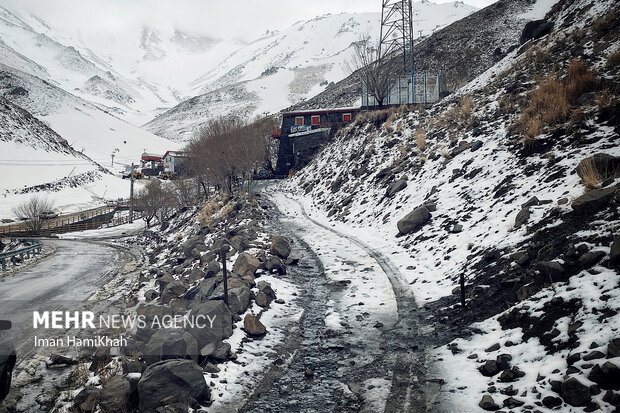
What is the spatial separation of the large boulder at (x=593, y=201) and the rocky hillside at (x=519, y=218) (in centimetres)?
3

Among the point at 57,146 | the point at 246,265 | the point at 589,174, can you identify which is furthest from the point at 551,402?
the point at 57,146

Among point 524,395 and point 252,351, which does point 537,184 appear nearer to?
point 524,395

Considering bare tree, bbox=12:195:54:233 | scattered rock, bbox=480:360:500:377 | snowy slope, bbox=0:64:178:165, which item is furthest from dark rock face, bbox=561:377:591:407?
snowy slope, bbox=0:64:178:165

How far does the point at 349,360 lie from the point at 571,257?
→ 4.78m

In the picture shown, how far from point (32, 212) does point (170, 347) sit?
52561 millimetres

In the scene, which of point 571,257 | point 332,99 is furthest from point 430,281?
point 332,99

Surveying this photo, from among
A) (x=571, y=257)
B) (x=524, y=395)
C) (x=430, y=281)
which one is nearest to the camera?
(x=524, y=395)

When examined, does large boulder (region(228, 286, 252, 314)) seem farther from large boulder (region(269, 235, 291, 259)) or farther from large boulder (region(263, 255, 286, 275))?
large boulder (region(269, 235, 291, 259))

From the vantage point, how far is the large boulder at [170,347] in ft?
23.4

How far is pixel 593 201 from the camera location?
816 centimetres

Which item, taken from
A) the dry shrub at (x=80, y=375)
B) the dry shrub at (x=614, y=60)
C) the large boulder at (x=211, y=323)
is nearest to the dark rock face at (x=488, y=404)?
the large boulder at (x=211, y=323)

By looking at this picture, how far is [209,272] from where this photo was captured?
13328mm

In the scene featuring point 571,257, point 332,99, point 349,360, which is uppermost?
point 332,99

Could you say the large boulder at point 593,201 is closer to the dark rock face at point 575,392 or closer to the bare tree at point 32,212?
the dark rock face at point 575,392
